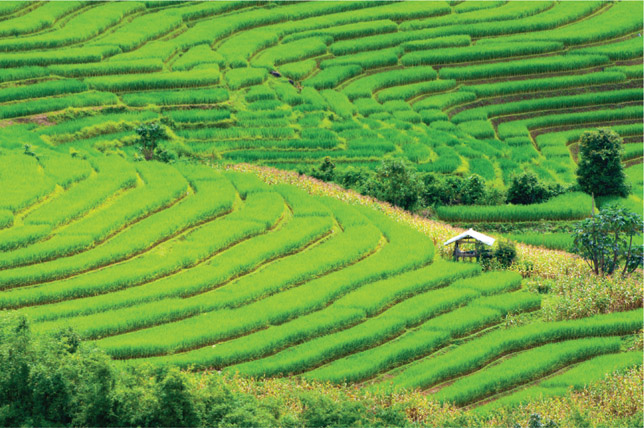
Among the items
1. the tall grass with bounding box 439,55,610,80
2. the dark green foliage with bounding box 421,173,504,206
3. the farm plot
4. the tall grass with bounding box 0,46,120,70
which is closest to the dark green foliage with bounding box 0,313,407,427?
the dark green foliage with bounding box 421,173,504,206

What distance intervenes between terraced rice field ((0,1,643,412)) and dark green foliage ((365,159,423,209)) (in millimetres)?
1649

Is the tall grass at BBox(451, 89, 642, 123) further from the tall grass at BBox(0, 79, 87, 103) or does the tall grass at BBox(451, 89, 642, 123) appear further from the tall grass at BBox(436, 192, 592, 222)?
the tall grass at BBox(0, 79, 87, 103)

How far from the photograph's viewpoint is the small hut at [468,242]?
1235 inches

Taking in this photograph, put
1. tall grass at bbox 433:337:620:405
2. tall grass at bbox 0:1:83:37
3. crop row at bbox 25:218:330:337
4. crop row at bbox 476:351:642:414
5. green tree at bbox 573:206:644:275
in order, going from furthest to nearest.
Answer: tall grass at bbox 0:1:83:37 < green tree at bbox 573:206:644:275 < crop row at bbox 25:218:330:337 < tall grass at bbox 433:337:620:405 < crop row at bbox 476:351:642:414

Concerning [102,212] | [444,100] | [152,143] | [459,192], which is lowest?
[102,212]

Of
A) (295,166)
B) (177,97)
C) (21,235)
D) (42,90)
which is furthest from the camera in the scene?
(177,97)

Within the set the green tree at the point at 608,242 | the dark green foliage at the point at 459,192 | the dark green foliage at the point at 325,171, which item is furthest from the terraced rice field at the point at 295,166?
the green tree at the point at 608,242

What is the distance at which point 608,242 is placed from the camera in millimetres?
30906

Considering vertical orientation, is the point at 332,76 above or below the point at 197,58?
below

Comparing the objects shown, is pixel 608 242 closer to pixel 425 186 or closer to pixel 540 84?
pixel 425 186

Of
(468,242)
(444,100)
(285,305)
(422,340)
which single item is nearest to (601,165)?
(468,242)

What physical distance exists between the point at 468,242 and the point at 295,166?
1196 cm

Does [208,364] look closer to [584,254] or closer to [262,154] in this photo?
[584,254]

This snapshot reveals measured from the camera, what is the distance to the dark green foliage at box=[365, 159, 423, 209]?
37500mm
